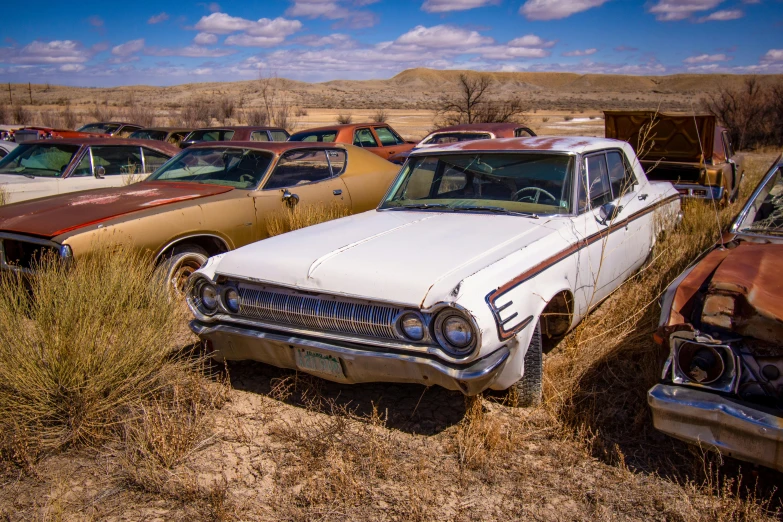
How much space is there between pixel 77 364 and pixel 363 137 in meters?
9.98

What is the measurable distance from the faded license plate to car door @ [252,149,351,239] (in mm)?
2755

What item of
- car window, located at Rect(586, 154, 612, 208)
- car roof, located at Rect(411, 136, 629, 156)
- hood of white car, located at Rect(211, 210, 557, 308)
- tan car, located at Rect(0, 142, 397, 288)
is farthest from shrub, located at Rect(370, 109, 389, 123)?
hood of white car, located at Rect(211, 210, 557, 308)

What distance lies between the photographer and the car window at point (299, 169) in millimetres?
6586

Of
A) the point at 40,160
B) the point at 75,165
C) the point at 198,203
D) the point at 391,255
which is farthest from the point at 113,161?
the point at 391,255

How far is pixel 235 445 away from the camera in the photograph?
3512 mm

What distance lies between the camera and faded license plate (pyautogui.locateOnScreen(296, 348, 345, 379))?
350cm

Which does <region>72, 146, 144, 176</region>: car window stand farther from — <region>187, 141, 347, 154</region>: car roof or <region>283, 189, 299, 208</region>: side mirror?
<region>283, 189, 299, 208</region>: side mirror

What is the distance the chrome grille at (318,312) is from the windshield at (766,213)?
2.56 metres

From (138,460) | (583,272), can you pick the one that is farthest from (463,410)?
(138,460)

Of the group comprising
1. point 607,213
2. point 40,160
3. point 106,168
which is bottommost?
point 607,213

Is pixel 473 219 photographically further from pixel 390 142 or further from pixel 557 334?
pixel 390 142

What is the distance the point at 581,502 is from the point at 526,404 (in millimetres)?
919

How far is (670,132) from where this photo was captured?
29.0 feet

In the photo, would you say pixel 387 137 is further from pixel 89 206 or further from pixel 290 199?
pixel 89 206
